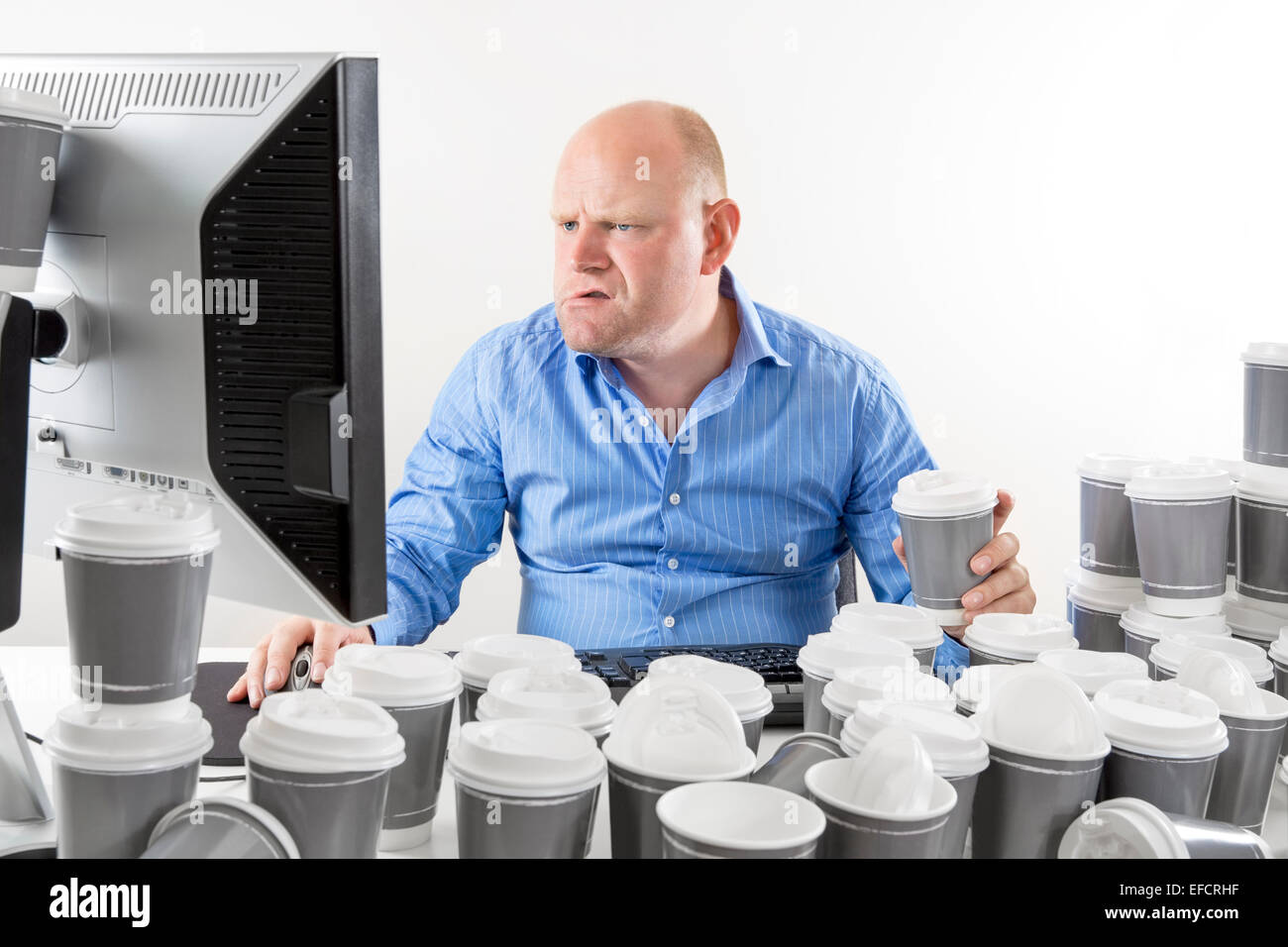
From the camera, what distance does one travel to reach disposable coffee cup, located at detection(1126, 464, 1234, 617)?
3.93ft

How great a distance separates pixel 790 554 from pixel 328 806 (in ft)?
3.80

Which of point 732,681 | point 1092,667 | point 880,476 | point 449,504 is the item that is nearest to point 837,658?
point 732,681

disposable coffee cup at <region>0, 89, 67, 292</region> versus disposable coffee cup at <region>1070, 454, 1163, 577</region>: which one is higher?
disposable coffee cup at <region>0, 89, 67, 292</region>

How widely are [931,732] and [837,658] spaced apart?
234 mm

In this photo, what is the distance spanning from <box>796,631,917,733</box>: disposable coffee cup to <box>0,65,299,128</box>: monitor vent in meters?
0.65

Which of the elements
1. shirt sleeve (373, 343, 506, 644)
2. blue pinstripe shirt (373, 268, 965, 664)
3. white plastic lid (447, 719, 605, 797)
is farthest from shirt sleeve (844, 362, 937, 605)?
white plastic lid (447, 719, 605, 797)

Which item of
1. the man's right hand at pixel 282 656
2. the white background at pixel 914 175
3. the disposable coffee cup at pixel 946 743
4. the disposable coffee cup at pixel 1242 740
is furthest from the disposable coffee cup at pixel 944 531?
the white background at pixel 914 175

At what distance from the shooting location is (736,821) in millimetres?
760

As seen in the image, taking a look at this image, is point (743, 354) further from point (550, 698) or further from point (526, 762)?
point (526, 762)

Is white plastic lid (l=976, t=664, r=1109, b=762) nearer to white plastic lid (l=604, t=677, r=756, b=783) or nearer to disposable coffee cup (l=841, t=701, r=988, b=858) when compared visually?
disposable coffee cup (l=841, t=701, r=988, b=858)

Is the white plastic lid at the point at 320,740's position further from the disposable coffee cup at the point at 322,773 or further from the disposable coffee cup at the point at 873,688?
the disposable coffee cup at the point at 873,688
